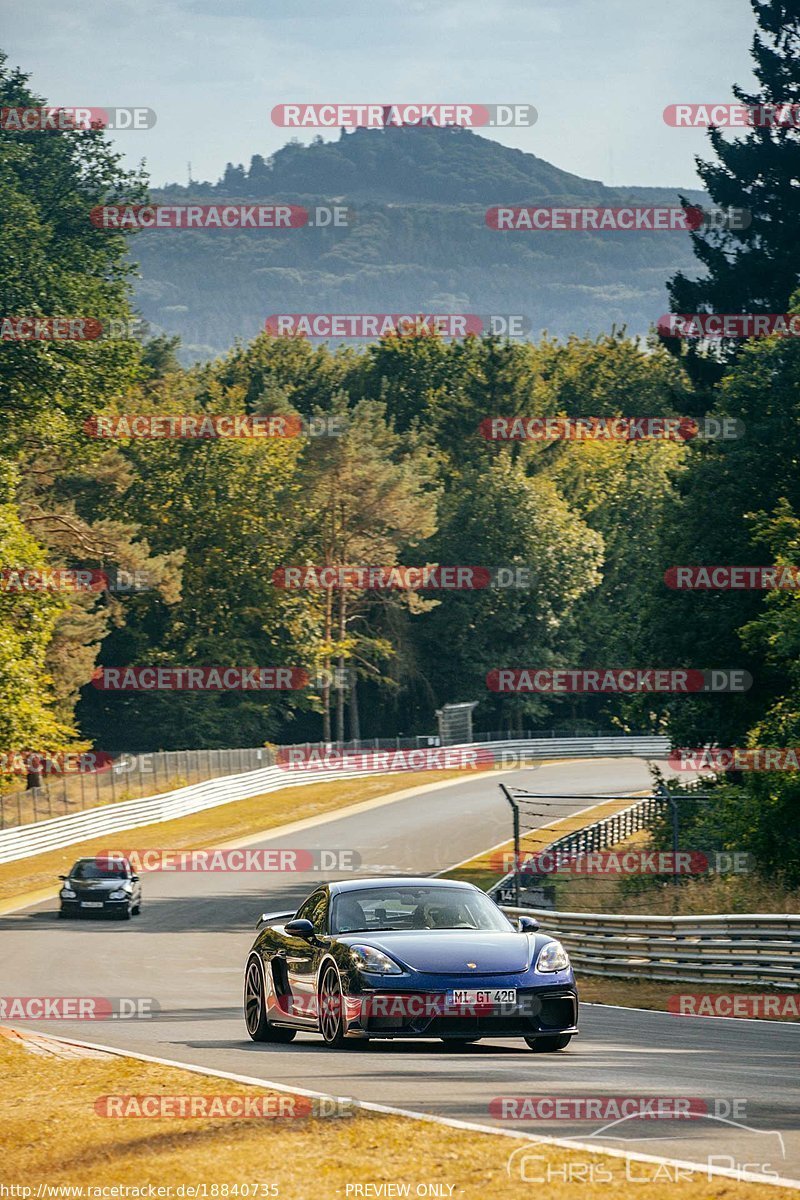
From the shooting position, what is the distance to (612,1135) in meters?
8.45

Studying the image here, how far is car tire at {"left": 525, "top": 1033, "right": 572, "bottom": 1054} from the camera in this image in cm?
1238

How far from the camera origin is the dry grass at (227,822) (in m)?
46.2

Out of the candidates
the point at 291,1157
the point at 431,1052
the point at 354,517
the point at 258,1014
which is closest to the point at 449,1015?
the point at 431,1052

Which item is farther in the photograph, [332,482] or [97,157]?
[332,482]

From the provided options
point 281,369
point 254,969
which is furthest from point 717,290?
point 281,369

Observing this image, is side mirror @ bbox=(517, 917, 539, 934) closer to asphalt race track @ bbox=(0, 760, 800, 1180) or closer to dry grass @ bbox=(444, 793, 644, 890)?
Result: asphalt race track @ bbox=(0, 760, 800, 1180)

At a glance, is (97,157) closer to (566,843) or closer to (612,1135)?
(566,843)

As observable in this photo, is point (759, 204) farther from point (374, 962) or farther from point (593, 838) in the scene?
point (374, 962)

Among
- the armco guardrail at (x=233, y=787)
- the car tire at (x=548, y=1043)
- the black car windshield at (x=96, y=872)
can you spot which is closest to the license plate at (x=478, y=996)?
the car tire at (x=548, y=1043)

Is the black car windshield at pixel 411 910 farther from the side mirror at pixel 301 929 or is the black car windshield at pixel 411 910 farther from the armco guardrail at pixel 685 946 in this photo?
the armco guardrail at pixel 685 946

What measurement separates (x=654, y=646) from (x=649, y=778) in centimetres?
3272

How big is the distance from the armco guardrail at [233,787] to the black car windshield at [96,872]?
11.1m

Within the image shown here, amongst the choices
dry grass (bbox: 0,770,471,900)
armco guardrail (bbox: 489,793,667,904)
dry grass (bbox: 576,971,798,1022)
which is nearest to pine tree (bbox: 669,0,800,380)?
armco guardrail (bbox: 489,793,667,904)

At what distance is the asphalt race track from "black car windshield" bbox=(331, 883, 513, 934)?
93 cm
